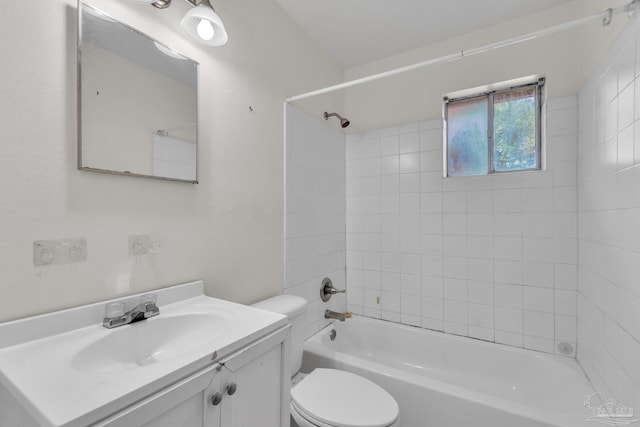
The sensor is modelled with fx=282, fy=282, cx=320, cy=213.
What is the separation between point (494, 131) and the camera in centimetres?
215

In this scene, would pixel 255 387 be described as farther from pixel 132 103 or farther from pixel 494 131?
pixel 494 131

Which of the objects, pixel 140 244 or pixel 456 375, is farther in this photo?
pixel 456 375

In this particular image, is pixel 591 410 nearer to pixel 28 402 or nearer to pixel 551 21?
pixel 28 402

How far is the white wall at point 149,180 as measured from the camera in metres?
0.83

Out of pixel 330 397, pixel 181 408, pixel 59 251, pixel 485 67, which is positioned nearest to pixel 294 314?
pixel 330 397

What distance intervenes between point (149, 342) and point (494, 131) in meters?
2.50

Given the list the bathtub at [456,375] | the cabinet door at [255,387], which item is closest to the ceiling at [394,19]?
the cabinet door at [255,387]

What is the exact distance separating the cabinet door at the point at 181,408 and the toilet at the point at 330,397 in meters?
0.64

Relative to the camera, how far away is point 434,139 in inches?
86.9

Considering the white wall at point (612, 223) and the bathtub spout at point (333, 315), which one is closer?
the white wall at point (612, 223)

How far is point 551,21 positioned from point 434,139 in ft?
3.26

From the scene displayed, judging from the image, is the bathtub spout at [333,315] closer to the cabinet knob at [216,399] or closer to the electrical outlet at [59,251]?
the cabinet knob at [216,399]

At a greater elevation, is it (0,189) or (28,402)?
(0,189)

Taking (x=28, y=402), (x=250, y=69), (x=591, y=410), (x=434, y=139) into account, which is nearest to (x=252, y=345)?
(x=28, y=402)
